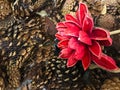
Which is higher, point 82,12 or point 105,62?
point 82,12

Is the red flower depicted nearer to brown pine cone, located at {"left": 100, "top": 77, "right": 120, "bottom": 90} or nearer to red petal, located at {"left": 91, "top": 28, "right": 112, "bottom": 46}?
red petal, located at {"left": 91, "top": 28, "right": 112, "bottom": 46}

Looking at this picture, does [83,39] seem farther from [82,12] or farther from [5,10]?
[5,10]

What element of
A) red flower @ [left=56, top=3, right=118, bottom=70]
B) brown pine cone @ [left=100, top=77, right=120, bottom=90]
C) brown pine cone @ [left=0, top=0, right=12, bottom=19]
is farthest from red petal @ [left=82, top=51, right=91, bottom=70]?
brown pine cone @ [left=0, top=0, right=12, bottom=19]

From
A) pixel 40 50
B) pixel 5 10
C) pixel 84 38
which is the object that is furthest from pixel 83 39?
pixel 5 10

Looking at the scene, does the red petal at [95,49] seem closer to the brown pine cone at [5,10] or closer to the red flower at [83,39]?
the red flower at [83,39]

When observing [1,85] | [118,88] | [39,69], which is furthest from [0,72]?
[118,88]

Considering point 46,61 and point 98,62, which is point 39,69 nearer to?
point 46,61

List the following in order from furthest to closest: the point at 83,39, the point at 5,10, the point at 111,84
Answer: the point at 5,10, the point at 111,84, the point at 83,39
